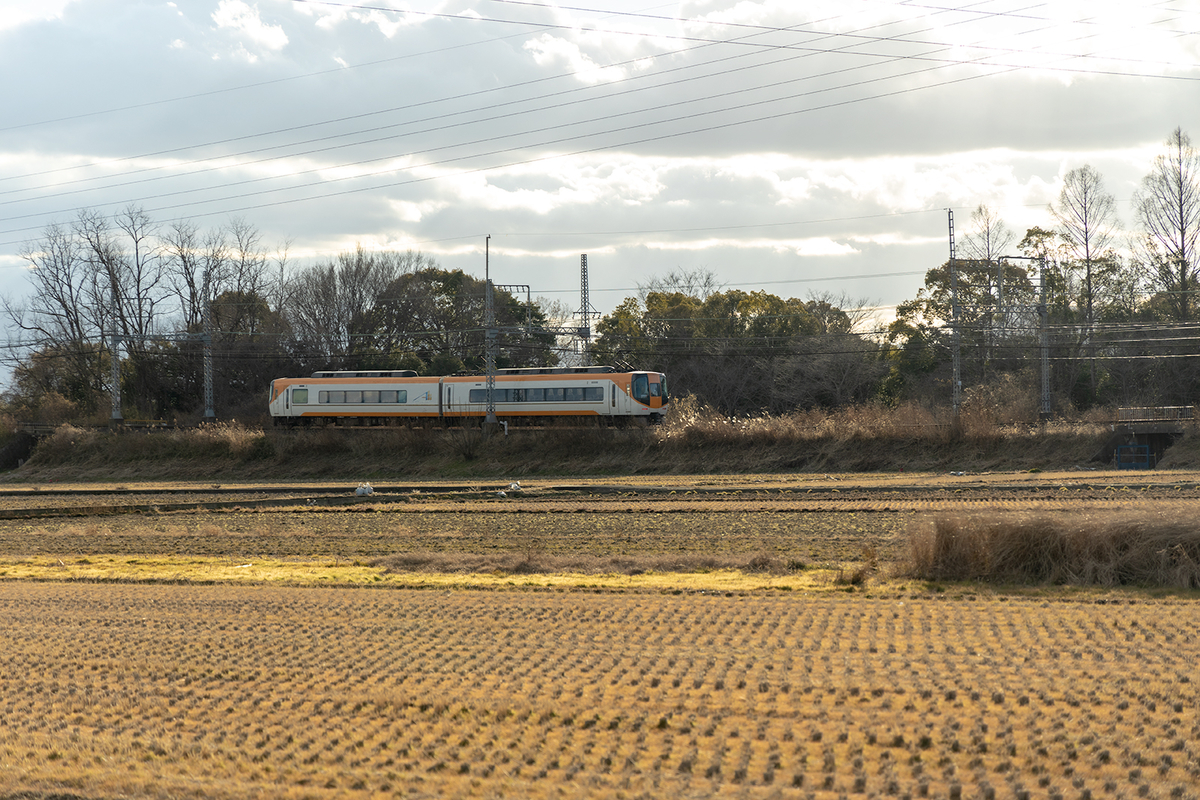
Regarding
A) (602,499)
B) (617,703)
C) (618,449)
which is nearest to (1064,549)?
(617,703)

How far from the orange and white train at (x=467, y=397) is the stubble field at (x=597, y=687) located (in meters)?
32.1

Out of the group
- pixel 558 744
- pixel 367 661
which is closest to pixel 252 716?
pixel 367 661

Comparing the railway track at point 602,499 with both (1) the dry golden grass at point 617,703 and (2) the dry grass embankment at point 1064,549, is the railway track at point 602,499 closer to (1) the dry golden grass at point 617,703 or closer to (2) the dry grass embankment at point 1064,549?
(2) the dry grass embankment at point 1064,549

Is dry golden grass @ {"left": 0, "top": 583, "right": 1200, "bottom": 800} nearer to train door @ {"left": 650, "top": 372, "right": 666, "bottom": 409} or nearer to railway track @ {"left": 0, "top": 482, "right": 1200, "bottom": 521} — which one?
railway track @ {"left": 0, "top": 482, "right": 1200, "bottom": 521}

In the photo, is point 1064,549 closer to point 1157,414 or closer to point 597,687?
point 597,687

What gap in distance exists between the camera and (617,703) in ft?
22.6

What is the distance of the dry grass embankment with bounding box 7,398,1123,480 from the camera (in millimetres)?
39969

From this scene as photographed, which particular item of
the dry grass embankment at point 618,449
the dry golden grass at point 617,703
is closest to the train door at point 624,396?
the dry grass embankment at point 618,449

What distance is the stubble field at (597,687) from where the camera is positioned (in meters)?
5.58

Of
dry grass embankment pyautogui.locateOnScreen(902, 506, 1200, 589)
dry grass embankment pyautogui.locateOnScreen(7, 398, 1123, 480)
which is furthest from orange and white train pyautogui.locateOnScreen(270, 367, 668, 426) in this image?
dry grass embankment pyautogui.locateOnScreen(902, 506, 1200, 589)

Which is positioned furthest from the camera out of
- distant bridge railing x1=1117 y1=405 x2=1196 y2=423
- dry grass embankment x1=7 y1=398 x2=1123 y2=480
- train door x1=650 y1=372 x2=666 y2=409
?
train door x1=650 y1=372 x2=666 y2=409

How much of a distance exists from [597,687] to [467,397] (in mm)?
42557

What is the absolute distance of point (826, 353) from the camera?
2470 inches

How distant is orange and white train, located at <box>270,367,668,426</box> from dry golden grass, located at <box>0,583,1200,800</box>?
3666 cm
